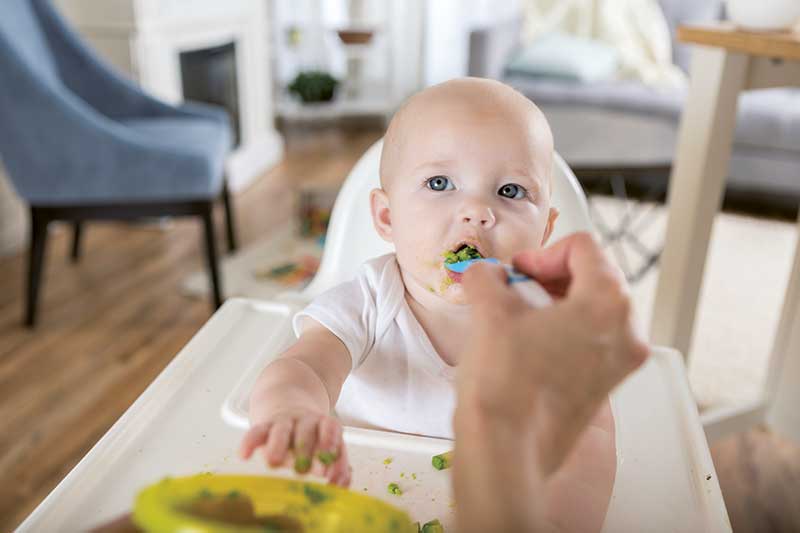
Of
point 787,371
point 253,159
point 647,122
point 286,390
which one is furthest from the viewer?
point 253,159

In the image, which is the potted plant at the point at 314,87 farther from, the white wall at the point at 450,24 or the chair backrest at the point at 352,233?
the chair backrest at the point at 352,233

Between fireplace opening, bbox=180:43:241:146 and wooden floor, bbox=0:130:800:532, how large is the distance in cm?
52

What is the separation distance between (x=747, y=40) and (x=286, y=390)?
103 cm

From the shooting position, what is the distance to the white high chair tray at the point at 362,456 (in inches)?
22.5

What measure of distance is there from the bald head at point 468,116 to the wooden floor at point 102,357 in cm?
99

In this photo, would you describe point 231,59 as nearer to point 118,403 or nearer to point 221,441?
point 118,403

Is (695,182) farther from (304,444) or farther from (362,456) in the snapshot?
(304,444)

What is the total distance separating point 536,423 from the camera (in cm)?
33

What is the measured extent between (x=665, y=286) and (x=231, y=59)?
2.40 meters

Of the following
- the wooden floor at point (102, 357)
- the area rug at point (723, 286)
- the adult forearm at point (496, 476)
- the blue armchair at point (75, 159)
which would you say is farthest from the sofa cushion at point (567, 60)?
the adult forearm at point (496, 476)

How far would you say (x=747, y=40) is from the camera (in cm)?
119

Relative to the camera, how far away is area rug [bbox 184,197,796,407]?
5.96 feet

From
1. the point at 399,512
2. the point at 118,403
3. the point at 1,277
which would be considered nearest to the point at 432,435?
the point at 399,512

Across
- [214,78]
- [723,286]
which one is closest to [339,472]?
[723,286]
